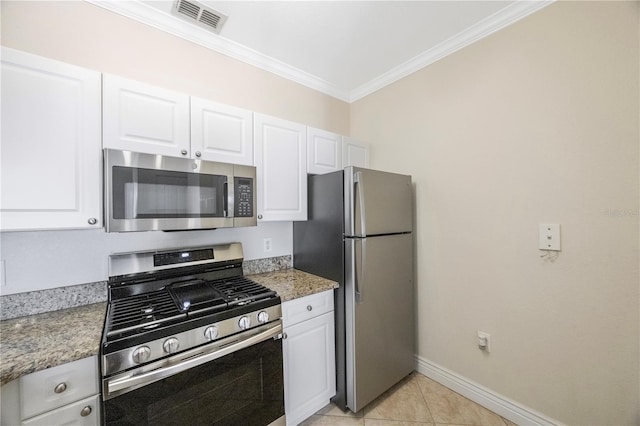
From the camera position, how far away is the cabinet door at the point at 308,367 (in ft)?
4.99

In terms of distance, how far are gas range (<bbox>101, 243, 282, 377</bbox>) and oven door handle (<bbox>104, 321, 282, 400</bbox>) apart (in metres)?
0.03

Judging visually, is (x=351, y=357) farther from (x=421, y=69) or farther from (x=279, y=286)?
(x=421, y=69)

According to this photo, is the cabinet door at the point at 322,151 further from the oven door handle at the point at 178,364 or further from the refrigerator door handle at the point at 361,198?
the oven door handle at the point at 178,364

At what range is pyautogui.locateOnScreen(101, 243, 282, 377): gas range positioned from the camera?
1012 mm

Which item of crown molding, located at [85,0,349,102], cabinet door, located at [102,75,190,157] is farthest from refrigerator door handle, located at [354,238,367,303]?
crown molding, located at [85,0,349,102]

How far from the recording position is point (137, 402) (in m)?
1.00

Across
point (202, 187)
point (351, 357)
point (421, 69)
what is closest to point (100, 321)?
point (202, 187)

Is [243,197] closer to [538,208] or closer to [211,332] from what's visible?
[211,332]

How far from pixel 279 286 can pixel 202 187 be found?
2.63 feet

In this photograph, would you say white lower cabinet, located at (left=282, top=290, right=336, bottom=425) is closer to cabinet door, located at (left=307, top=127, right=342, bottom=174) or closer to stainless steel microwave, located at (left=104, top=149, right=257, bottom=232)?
stainless steel microwave, located at (left=104, top=149, right=257, bottom=232)

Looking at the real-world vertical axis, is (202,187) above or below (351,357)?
above

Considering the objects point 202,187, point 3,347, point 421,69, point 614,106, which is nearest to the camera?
point 3,347

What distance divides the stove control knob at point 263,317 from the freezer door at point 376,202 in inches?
28.1

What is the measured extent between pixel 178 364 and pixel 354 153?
2028 millimetres
